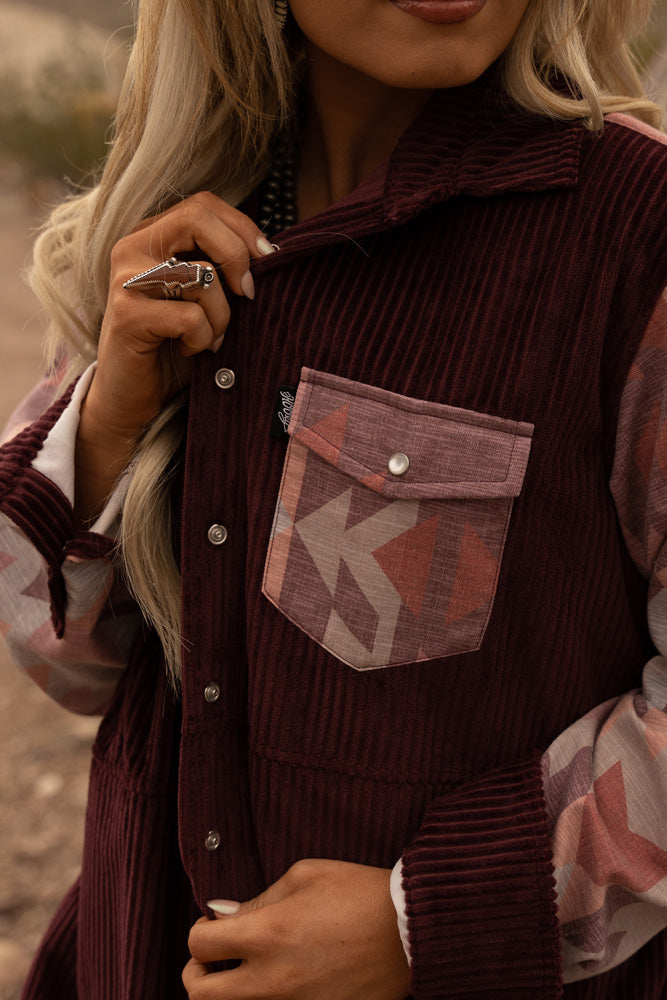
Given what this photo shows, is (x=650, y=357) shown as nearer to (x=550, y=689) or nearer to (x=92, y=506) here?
(x=550, y=689)

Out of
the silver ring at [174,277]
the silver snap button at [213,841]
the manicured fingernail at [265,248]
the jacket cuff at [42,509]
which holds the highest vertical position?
the manicured fingernail at [265,248]

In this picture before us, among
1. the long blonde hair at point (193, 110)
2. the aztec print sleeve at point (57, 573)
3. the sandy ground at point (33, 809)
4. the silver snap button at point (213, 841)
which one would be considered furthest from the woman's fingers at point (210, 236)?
the sandy ground at point (33, 809)

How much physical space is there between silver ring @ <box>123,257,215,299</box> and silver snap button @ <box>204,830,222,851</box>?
58cm

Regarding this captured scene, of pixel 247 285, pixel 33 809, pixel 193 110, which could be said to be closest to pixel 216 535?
pixel 247 285

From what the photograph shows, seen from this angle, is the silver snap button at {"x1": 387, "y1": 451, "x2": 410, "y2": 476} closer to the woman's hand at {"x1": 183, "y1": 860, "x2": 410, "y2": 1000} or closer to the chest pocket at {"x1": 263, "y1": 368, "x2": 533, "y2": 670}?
the chest pocket at {"x1": 263, "y1": 368, "x2": 533, "y2": 670}

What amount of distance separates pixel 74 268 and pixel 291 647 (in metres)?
0.63

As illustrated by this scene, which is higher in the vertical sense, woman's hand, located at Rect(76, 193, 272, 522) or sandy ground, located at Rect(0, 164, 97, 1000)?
woman's hand, located at Rect(76, 193, 272, 522)

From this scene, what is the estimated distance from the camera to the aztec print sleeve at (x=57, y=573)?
1.12 m

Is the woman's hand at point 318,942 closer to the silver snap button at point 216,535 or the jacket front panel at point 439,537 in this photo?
the jacket front panel at point 439,537

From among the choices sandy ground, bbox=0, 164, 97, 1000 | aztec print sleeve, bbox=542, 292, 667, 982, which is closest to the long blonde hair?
aztec print sleeve, bbox=542, 292, 667, 982

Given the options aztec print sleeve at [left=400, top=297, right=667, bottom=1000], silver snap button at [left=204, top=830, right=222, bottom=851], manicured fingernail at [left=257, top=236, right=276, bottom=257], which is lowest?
silver snap button at [left=204, top=830, right=222, bottom=851]

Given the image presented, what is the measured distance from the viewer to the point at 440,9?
3.01 ft

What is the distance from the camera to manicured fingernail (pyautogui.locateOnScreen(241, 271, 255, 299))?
1033 millimetres

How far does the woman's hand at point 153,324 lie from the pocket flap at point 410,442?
0.15 m
